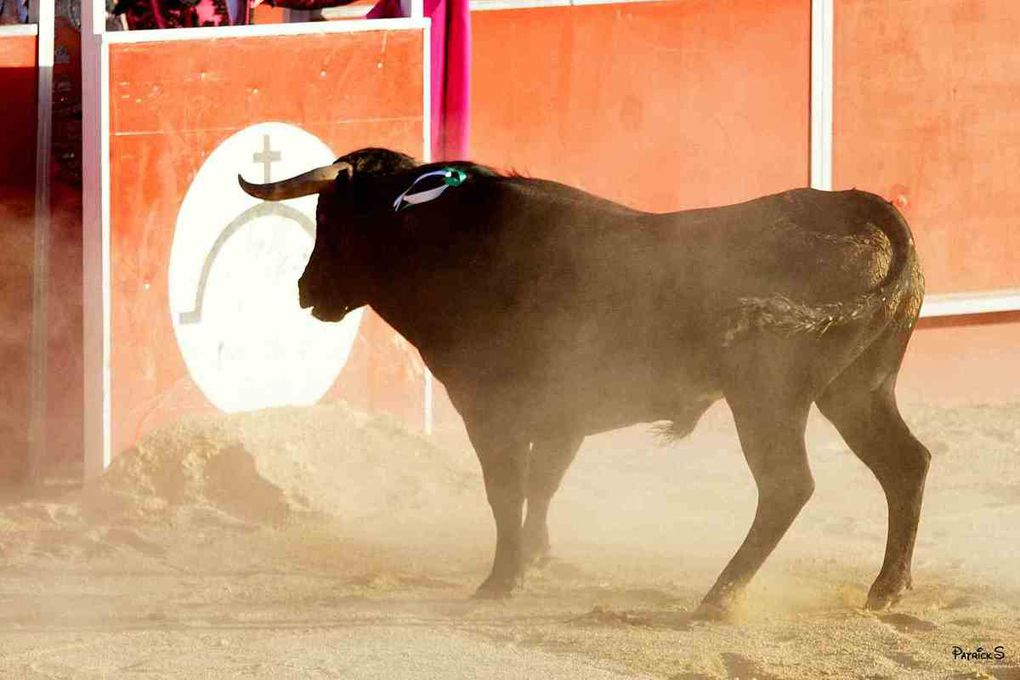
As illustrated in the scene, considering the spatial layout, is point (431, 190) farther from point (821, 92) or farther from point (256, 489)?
point (821, 92)

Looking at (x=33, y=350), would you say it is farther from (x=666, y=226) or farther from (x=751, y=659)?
(x=751, y=659)

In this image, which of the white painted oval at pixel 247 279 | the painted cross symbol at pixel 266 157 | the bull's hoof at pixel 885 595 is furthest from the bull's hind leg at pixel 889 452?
the painted cross symbol at pixel 266 157

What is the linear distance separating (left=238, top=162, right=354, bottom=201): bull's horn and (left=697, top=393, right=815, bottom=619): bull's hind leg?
1.53 metres

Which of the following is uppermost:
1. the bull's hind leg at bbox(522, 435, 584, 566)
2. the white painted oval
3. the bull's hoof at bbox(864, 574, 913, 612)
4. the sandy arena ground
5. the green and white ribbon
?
the green and white ribbon

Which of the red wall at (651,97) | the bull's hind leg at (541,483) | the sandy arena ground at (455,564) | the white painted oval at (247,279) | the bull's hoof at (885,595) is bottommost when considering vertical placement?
the sandy arena ground at (455,564)

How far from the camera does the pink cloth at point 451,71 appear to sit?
7.56 meters

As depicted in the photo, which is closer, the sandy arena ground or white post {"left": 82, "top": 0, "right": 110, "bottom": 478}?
the sandy arena ground

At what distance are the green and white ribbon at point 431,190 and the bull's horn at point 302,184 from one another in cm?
23

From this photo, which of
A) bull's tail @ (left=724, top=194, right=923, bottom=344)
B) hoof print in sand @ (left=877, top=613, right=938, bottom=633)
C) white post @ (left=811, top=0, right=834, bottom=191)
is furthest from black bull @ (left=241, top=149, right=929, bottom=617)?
white post @ (left=811, top=0, right=834, bottom=191)

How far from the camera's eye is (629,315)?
5.28 meters

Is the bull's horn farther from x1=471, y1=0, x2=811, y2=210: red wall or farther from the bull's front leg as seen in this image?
x1=471, y1=0, x2=811, y2=210: red wall

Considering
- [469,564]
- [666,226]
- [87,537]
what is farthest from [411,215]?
[87,537]

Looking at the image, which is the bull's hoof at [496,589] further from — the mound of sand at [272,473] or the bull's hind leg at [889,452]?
the mound of sand at [272,473]

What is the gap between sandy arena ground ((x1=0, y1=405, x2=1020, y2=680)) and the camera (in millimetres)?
4746
